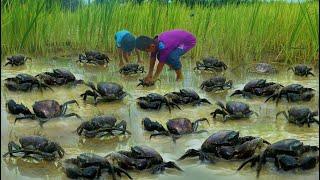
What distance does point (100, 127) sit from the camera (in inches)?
138

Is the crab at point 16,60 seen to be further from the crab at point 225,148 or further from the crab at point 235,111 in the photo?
the crab at point 225,148

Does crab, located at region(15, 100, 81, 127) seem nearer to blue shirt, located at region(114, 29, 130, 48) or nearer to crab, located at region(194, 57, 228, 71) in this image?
blue shirt, located at region(114, 29, 130, 48)

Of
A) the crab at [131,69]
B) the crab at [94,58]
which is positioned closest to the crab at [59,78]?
the crab at [131,69]

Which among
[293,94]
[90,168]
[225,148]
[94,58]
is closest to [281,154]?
[225,148]

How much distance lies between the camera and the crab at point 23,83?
464cm

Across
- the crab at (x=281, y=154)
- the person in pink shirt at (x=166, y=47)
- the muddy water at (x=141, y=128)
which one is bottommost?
the muddy water at (x=141, y=128)

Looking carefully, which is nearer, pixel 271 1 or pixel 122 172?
pixel 122 172

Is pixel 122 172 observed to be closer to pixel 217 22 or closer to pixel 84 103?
pixel 84 103

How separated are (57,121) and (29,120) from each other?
0.56 feet

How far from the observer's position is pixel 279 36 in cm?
593

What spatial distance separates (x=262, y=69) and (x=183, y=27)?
2.62 ft

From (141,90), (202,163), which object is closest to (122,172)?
(202,163)

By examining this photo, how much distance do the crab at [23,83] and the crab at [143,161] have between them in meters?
1.89

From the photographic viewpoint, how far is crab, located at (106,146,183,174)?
291 cm
